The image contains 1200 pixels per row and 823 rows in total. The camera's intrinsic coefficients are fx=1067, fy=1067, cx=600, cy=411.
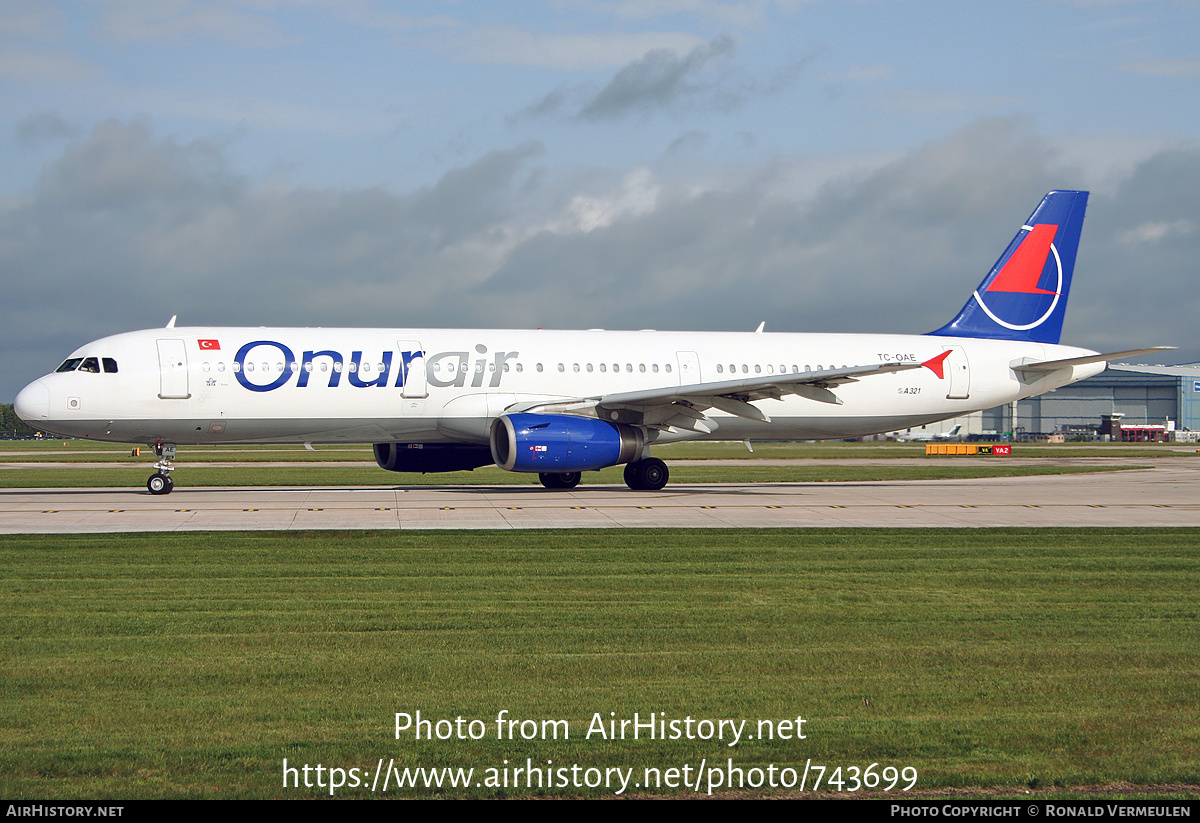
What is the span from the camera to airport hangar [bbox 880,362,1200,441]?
11981 centimetres

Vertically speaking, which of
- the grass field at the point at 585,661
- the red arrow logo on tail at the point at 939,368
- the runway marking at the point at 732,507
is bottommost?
the grass field at the point at 585,661

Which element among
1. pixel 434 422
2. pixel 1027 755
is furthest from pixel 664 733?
pixel 434 422

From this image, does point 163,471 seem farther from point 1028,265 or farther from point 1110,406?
point 1110,406

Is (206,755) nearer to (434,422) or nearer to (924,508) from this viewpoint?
(924,508)

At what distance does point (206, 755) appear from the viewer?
20.6ft

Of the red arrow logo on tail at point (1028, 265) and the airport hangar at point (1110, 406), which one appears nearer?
the red arrow logo on tail at point (1028, 265)

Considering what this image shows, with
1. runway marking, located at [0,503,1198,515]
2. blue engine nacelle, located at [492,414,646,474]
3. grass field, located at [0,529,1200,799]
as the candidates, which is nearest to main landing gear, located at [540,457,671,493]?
blue engine nacelle, located at [492,414,646,474]

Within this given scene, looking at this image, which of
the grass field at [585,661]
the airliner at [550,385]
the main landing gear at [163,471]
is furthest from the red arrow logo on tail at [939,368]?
the main landing gear at [163,471]

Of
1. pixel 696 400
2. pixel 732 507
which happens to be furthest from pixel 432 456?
pixel 732 507

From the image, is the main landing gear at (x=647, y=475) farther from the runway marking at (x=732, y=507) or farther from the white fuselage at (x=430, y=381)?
the runway marking at (x=732, y=507)

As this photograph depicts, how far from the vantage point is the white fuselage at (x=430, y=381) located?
25.0 m

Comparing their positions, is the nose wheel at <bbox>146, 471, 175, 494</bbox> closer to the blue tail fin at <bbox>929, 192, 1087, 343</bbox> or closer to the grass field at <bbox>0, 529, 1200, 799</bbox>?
the grass field at <bbox>0, 529, 1200, 799</bbox>

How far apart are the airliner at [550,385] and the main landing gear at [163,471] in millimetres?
51

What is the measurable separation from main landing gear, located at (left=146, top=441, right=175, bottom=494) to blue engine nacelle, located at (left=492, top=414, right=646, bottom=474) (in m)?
7.92
